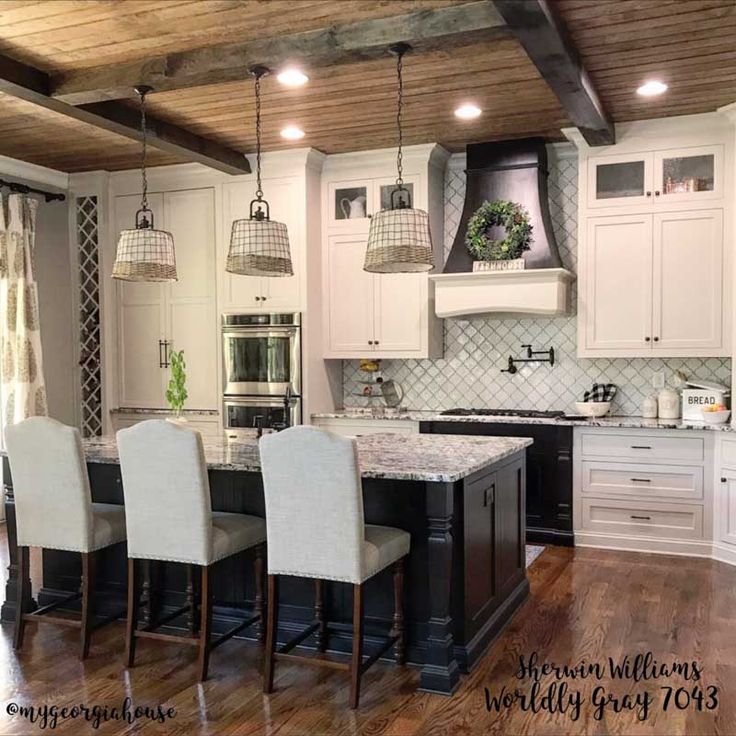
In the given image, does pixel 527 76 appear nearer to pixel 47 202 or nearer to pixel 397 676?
pixel 397 676

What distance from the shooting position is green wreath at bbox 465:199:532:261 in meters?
5.28

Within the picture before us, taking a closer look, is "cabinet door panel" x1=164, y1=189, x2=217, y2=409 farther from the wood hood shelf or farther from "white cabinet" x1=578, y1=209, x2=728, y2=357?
"white cabinet" x1=578, y1=209, x2=728, y2=357

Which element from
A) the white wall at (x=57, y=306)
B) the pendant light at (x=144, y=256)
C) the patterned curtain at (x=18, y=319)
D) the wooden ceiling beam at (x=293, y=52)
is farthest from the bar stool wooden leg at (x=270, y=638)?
→ the white wall at (x=57, y=306)

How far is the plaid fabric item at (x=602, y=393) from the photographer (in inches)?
214

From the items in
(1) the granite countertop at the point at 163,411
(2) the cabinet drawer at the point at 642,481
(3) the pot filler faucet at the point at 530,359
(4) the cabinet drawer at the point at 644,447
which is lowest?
(2) the cabinet drawer at the point at 642,481

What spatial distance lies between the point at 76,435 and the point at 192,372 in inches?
107

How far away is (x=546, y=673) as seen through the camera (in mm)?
3092

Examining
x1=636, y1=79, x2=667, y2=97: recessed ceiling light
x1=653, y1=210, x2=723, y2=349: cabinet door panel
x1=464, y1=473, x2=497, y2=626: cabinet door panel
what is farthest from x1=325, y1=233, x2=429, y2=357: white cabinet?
x1=464, y1=473, x2=497, y2=626: cabinet door panel

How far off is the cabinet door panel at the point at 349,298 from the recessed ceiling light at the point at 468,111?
121 centimetres

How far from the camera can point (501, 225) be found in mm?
5359

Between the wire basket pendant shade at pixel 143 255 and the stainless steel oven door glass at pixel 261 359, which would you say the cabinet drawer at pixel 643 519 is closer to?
the stainless steel oven door glass at pixel 261 359

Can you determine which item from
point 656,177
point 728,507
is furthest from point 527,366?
point 728,507

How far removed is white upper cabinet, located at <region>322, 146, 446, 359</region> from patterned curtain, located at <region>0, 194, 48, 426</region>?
2.22 m

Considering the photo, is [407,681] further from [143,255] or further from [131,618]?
[143,255]
